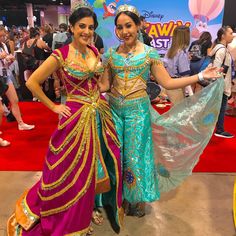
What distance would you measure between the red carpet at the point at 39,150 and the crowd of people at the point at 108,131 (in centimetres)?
117

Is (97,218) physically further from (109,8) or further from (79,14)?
(109,8)

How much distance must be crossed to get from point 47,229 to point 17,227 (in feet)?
1.00

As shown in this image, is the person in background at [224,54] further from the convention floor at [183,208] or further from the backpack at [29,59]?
the backpack at [29,59]

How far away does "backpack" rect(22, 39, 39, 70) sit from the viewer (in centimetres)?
643

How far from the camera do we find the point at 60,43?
6281mm

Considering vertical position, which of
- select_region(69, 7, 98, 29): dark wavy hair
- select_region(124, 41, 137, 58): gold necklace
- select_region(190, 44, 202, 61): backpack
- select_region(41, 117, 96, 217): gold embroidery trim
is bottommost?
select_region(41, 117, 96, 217): gold embroidery trim

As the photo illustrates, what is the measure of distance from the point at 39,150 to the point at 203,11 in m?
5.39

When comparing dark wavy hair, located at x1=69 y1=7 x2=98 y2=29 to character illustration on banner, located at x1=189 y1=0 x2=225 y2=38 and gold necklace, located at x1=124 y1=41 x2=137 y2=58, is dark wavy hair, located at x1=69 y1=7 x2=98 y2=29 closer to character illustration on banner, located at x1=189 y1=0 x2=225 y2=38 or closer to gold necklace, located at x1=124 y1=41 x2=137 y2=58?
gold necklace, located at x1=124 y1=41 x2=137 y2=58

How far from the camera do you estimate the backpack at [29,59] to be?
6434mm

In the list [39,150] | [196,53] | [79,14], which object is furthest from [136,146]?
[196,53]

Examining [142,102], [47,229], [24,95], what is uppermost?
[142,102]

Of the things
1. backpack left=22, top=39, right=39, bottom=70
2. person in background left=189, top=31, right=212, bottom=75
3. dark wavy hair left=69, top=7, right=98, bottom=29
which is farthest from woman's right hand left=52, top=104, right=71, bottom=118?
backpack left=22, top=39, right=39, bottom=70

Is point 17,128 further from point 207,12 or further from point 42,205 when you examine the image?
point 207,12

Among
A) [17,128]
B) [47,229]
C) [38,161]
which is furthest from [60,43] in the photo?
[47,229]
